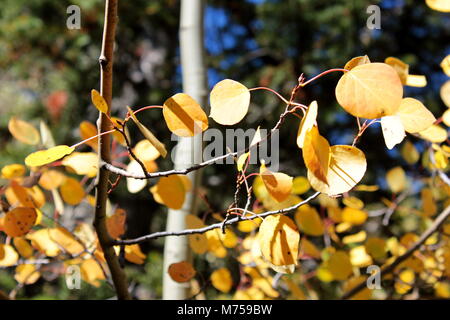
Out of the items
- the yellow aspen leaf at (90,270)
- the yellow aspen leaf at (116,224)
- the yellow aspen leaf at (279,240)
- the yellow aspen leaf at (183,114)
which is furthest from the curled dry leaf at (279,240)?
the yellow aspen leaf at (90,270)

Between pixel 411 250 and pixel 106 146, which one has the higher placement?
pixel 106 146

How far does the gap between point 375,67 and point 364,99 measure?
26 millimetres

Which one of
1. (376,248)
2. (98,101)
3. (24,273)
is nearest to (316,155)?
(98,101)

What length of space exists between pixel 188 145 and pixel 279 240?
313 mm

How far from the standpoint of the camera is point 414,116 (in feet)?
1.17

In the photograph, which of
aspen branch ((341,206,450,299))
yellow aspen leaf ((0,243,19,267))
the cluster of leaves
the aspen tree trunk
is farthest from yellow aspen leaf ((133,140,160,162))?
aspen branch ((341,206,450,299))

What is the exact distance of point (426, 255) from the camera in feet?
2.42

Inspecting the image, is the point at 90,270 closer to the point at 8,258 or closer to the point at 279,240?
the point at 8,258

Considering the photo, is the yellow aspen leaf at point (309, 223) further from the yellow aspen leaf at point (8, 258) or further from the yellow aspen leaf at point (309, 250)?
the yellow aspen leaf at point (8, 258)

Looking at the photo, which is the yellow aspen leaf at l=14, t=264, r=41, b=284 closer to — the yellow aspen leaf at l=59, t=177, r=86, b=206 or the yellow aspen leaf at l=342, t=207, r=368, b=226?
the yellow aspen leaf at l=59, t=177, r=86, b=206

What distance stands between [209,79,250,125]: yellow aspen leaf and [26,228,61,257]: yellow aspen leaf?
36 centimetres

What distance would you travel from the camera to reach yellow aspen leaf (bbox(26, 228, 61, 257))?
0.56m

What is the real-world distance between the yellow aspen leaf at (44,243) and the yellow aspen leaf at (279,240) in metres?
0.35

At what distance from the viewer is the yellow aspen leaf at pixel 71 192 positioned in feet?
1.85
